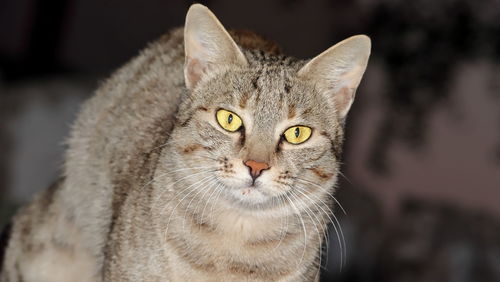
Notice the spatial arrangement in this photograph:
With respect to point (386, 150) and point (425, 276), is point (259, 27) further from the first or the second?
point (425, 276)

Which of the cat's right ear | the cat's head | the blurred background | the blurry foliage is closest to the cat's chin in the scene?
the cat's head

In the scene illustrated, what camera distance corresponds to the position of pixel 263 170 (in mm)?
2096

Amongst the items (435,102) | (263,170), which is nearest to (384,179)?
(435,102)

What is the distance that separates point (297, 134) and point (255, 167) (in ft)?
0.67

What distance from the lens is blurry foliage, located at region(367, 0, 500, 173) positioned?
18.9ft

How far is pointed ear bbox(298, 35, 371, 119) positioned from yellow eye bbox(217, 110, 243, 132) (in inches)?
10.4

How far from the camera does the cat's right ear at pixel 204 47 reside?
2247 mm

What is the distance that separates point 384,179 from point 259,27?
5.09 ft

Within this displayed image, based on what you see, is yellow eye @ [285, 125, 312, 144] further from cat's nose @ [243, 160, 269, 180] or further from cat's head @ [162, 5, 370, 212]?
cat's nose @ [243, 160, 269, 180]

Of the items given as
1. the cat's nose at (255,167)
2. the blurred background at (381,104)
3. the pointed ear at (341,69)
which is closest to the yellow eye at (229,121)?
the cat's nose at (255,167)

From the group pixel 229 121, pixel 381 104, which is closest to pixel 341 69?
pixel 229 121

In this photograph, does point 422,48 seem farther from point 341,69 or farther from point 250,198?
point 250,198

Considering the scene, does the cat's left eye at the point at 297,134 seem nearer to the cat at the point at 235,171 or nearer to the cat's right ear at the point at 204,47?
the cat at the point at 235,171

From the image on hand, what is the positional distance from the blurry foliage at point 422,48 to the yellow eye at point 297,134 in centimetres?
369
